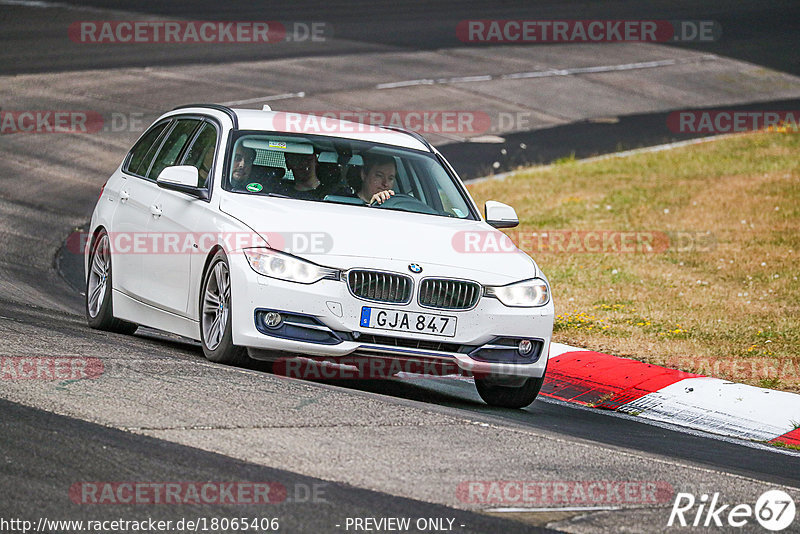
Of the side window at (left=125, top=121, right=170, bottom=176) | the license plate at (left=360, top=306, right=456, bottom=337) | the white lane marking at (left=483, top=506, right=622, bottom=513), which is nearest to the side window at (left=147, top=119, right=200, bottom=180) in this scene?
A: the side window at (left=125, top=121, right=170, bottom=176)

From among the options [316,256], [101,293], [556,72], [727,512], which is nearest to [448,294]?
[316,256]

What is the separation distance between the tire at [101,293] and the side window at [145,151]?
1.85 feet

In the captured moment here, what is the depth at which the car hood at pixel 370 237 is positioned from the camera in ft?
25.9

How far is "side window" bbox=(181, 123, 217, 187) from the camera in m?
9.11

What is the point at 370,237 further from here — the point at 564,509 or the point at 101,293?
the point at 101,293

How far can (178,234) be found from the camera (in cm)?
884

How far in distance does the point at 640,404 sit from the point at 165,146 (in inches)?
157

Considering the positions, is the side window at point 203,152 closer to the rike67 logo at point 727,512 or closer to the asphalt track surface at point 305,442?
the asphalt track surface at point 305,442

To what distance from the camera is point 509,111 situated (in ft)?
83.5

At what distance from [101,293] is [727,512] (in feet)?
18.3

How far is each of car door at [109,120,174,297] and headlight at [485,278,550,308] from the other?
2.72 m

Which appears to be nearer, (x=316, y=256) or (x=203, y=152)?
(x=316, y=256)

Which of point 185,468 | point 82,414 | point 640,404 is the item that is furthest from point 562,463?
point 640,404

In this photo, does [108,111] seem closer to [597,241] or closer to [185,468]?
[597,241]
